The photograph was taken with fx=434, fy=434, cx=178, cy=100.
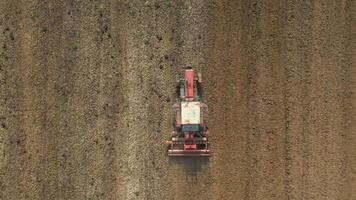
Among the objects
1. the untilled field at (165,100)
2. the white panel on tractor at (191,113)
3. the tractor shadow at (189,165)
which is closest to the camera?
the white panel on tractor at (191,113)

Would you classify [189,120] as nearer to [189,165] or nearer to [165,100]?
[165,100]

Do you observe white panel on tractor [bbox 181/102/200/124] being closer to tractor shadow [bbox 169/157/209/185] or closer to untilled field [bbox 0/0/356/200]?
untilled field [bbox 0/0/356/200]

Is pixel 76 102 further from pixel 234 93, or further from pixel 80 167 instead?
pixel 234 93

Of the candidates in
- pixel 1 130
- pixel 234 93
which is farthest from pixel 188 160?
pixel 1 130

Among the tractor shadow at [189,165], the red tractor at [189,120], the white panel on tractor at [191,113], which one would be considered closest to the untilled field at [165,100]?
the tractor shadow at [189,165]

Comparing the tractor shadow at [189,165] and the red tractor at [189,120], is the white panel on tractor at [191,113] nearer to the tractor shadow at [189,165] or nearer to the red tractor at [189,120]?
the red tractor at [189,120]

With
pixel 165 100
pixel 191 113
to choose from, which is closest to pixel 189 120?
pixel 191 113
